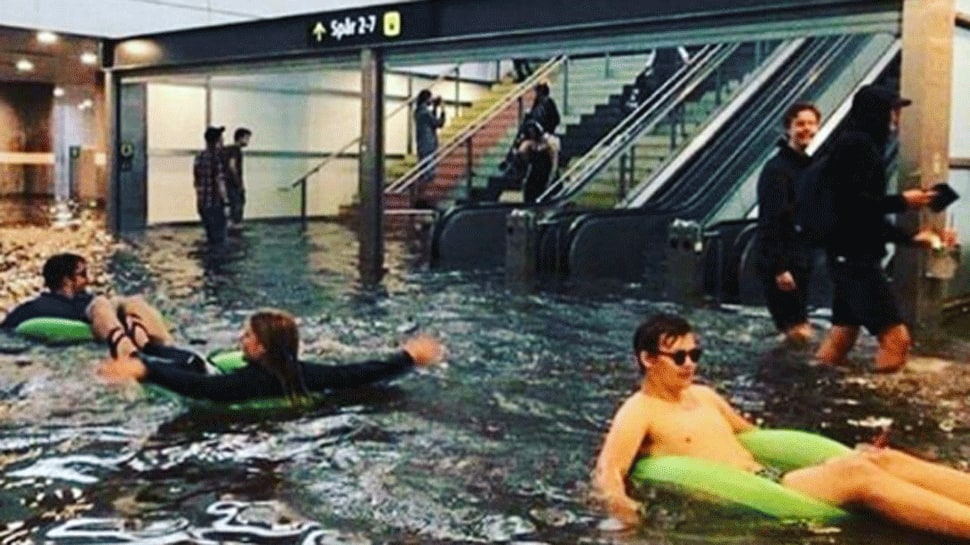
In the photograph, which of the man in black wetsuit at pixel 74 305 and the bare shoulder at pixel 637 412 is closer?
the bare shoulder at pixel 637 412

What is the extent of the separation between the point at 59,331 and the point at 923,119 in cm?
666

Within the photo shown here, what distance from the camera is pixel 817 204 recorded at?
6.98m

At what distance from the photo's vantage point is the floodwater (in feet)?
14.1

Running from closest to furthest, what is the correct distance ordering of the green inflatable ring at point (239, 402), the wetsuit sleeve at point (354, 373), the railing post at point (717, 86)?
the green inflatable ring at point (239, 402), the wetsuit sleeve at point (354, 373), the railing post at point (717, 86)

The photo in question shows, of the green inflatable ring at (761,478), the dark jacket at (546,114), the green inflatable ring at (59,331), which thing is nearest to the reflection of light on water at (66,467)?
the green inflatable ring at (761,478)

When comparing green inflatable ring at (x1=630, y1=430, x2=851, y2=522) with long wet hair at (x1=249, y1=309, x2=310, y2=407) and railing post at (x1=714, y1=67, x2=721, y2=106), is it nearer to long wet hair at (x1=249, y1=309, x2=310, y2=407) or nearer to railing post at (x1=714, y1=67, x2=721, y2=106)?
long wet hair at (x1=249, y1=309, x2=310, y2=407)

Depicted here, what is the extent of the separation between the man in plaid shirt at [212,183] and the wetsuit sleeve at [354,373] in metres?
9.58

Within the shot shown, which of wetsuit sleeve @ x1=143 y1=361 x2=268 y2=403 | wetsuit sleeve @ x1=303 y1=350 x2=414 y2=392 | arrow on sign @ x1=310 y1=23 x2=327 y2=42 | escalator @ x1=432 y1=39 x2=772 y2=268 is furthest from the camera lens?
escalator @ x1=432 y1=39 x2=772 y2=268

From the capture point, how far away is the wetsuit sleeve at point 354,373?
6.38 metres

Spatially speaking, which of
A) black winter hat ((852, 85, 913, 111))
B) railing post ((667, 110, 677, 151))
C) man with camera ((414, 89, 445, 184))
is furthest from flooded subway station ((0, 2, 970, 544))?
man with camera ((414, 89, 445, 184))

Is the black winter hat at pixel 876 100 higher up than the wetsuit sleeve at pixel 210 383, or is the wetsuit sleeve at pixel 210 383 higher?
the black winter hat at pixel 876 100

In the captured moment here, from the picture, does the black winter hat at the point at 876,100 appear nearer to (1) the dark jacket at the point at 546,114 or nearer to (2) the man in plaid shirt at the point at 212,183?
(2) the man in plaid shirt at the point at 212,183

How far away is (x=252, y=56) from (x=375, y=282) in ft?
15.8

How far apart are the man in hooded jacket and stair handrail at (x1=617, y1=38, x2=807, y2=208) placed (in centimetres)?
846
